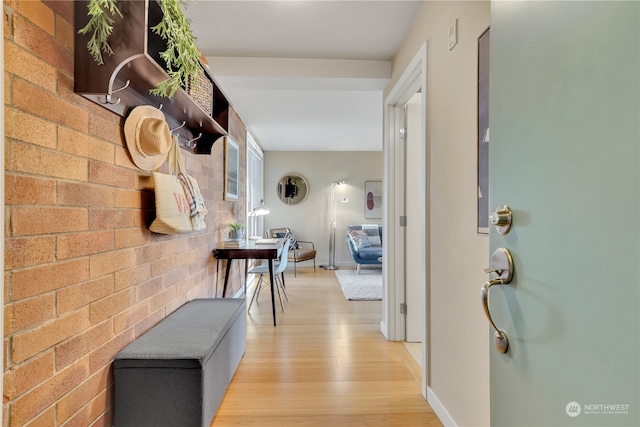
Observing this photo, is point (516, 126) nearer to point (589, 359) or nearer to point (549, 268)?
point (549, 268)

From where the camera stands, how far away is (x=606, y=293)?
17.4 inches

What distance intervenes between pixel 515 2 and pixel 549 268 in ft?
1.82

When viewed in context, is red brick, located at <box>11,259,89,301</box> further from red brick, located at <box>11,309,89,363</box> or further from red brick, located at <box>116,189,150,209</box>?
red brick, located at <box>116,189,150,209</box>

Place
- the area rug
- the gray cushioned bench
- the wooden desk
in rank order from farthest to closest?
the area rug, the wooden desk, the gray cushioned bench

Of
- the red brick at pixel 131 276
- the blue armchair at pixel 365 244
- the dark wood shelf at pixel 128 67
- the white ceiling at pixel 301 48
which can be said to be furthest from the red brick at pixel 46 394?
the blue armchair at pixel 365 244

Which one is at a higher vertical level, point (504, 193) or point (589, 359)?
point (504, 193)

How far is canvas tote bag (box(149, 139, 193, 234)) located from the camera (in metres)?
1.58

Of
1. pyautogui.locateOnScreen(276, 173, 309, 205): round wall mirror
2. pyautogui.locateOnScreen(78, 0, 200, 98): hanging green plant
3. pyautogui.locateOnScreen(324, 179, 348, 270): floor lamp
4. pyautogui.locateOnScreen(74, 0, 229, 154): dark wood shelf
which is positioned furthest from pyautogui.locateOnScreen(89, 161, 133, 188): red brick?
pyautogui.locateOnScreen(276, 173, 309, 205): round wall mirror

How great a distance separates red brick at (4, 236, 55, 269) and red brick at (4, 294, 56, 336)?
4.4 inches

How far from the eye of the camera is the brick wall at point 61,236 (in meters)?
0.88

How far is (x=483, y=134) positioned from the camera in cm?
119

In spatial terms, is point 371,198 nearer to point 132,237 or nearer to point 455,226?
point 455,226

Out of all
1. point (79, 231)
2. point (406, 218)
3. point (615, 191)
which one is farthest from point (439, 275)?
point (79, 231)

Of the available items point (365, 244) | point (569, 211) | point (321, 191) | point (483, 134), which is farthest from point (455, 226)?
point (321, 191)
